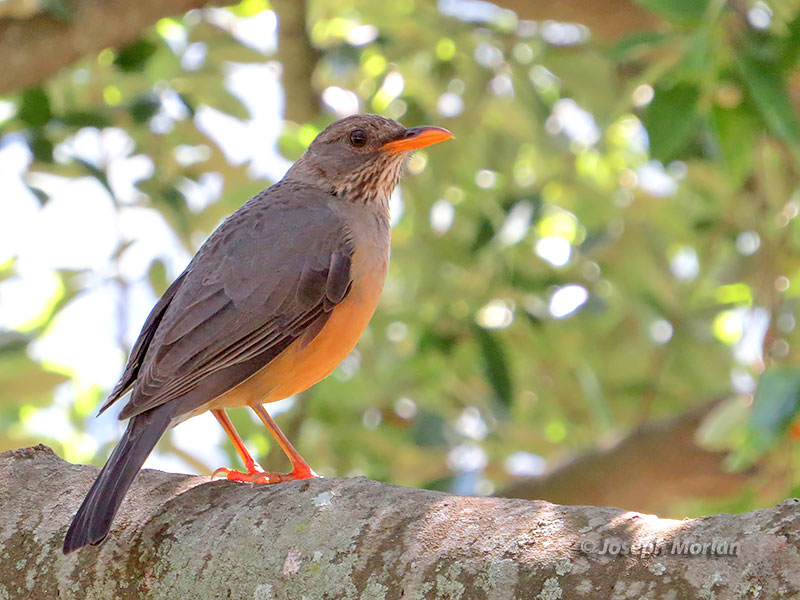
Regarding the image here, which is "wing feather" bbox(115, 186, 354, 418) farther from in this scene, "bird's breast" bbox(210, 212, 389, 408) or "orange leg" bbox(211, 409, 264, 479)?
"orange leg" bbox(211, 409, 264, 479)

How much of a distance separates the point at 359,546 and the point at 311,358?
1544 millimetres

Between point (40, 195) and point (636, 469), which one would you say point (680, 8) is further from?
point (40, 195)

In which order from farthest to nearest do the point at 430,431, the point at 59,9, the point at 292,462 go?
1. the point at 430,431
2. the point at 59,9
3. the point at 292,462

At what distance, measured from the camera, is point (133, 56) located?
18.6 feet

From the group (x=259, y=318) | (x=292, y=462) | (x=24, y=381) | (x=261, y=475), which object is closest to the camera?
(x=261, y=475)

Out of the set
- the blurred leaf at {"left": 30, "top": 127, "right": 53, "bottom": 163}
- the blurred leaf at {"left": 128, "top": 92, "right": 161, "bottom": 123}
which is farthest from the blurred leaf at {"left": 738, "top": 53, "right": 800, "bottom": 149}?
the blurred leaf at {"left": 30, "top": 127, "right": 53, "bottom": 163}

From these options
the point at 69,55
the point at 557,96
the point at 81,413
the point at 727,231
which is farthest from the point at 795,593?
the point at 81,413

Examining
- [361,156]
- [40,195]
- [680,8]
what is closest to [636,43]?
[680,8]

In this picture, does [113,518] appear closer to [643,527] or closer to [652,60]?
[643,527]

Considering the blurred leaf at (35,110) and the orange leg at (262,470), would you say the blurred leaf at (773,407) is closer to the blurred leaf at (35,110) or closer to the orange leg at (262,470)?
the orange leg at (262,470)

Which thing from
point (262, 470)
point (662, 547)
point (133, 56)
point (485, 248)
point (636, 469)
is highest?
point (133, 56)

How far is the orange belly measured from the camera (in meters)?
3.87

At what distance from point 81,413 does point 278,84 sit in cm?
277

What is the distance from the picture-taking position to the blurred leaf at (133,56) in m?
5.67
